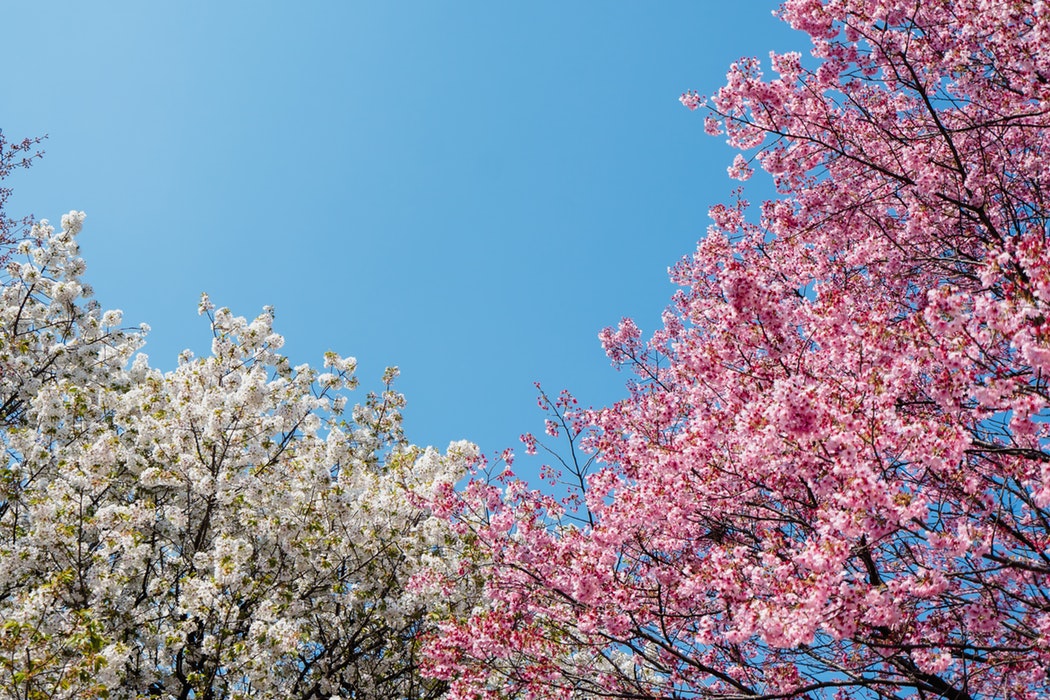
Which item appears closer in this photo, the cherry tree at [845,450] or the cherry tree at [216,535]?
the cherry tree at [845,450]

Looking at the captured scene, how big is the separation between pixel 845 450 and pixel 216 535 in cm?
928

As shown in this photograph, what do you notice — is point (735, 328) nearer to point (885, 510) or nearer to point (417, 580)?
point (885, 510)

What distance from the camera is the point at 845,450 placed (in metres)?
5.70

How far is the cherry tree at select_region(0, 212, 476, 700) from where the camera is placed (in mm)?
9492

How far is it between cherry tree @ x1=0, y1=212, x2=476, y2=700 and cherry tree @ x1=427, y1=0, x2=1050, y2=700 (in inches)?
77.5

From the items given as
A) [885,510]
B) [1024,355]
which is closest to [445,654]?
[885,510]

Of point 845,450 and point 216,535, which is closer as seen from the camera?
point 845,450

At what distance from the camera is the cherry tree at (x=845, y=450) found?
560 centimetres

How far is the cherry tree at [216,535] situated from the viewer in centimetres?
949

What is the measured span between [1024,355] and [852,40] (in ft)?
18.7

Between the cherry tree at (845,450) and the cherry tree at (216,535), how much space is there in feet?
6.46

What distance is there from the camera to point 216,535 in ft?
37.3

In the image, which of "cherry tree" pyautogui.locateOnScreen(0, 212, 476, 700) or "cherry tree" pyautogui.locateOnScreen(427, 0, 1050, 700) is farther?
"cherry tree" pyautogui.locateOnScreen(0, 212, 476, 700)

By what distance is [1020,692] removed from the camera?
23.3 feet
